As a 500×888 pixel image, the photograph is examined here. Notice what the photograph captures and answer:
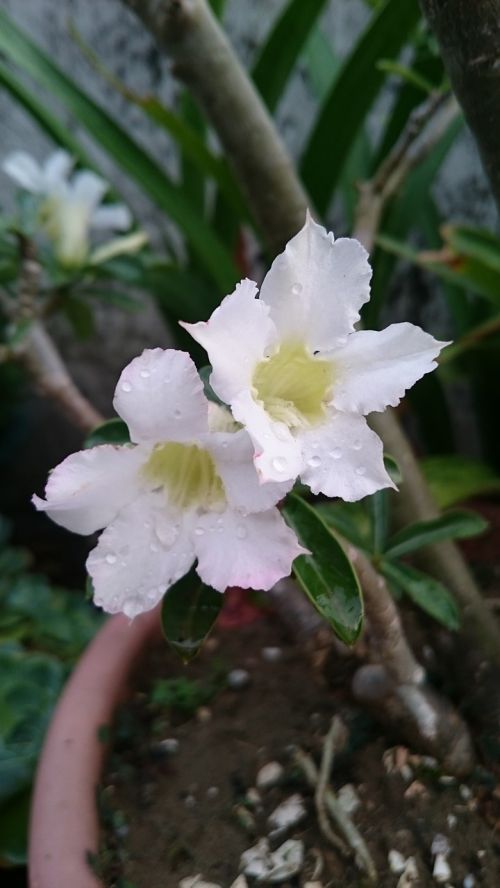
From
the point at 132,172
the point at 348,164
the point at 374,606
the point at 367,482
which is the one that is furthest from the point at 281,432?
the point at 348,164

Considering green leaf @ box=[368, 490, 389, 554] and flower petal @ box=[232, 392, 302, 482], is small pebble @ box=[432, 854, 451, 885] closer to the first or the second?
green leaf @ box=[368, 490, 389, 554]

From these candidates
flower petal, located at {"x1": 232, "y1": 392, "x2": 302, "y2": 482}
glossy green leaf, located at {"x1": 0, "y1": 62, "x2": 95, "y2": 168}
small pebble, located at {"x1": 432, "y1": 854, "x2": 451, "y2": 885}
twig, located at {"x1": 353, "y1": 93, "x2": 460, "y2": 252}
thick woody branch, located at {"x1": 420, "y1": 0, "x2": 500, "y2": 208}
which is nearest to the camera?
flower petal, located at {"x1": 232, "y1": 392, "x2": 302, "y2": 482}

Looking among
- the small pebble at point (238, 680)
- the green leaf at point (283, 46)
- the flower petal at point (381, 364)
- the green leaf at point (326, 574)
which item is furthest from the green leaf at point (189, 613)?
the green leaf at point (283, 46)

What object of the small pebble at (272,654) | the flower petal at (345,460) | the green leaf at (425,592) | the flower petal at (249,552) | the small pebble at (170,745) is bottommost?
the small pebble at (272,654)

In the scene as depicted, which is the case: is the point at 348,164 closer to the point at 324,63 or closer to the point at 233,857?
the point at 324,63

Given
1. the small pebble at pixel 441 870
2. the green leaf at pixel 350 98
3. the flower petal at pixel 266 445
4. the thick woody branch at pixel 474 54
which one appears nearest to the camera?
the flower petal at pixel 266 445

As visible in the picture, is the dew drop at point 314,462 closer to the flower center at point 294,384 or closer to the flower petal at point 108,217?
the flower center at point 294,384

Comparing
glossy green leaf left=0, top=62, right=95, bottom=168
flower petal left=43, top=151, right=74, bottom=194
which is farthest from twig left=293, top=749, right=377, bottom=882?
glossy green leaf left=0, top=62, right=95, bottom=168

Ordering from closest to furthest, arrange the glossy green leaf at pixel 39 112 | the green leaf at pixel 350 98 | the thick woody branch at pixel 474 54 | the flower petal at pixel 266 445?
the flower petal at pixel 266 445 < the thick woody branch at pixel 474 54 < the green leaf at pixel 350 98 < the glossy green leaf at pixel 39 112
